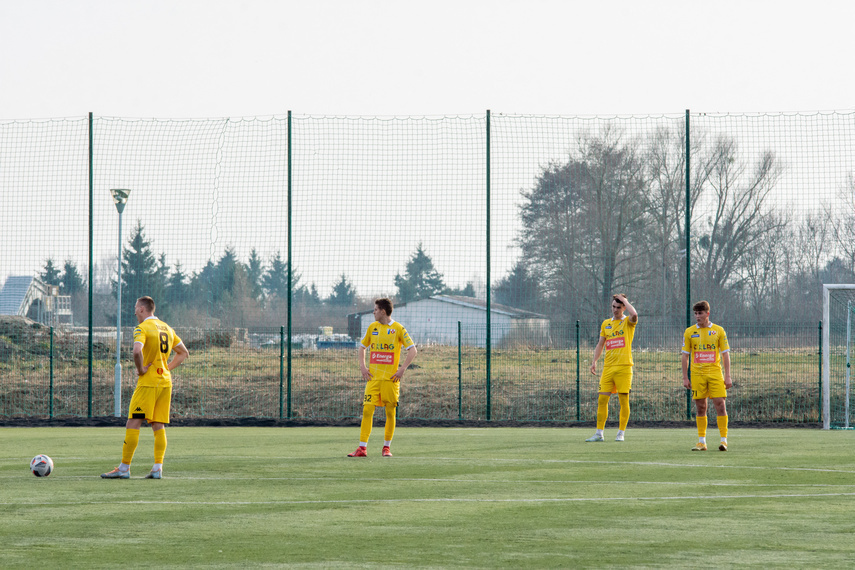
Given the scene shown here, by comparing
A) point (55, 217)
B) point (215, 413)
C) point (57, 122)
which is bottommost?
point (215, 413)

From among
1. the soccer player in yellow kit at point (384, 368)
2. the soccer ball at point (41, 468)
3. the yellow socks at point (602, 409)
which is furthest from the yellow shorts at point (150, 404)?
the yellow socks at point (602, 409)

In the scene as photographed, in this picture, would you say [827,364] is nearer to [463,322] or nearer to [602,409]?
[602,409]

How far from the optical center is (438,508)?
7.54m

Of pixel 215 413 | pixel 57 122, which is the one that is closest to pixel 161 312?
pixel 215 413

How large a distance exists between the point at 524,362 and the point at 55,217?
1053 cm

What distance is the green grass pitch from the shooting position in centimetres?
571

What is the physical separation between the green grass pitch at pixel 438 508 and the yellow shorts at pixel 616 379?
1.43 meters

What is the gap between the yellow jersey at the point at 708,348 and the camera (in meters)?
13.3

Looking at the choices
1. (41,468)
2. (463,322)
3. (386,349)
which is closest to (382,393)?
(386,349)

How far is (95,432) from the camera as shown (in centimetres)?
1725

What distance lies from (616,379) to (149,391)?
736cm

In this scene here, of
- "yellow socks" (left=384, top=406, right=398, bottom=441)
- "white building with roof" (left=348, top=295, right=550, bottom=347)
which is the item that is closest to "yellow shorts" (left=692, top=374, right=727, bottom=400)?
"yellow socks" (left=384, top=406, right=398, bottom=441)

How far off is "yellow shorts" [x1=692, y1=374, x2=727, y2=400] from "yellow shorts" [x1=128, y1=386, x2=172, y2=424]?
23.6ft

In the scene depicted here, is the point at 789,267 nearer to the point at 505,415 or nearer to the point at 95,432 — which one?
the point at 505,415
